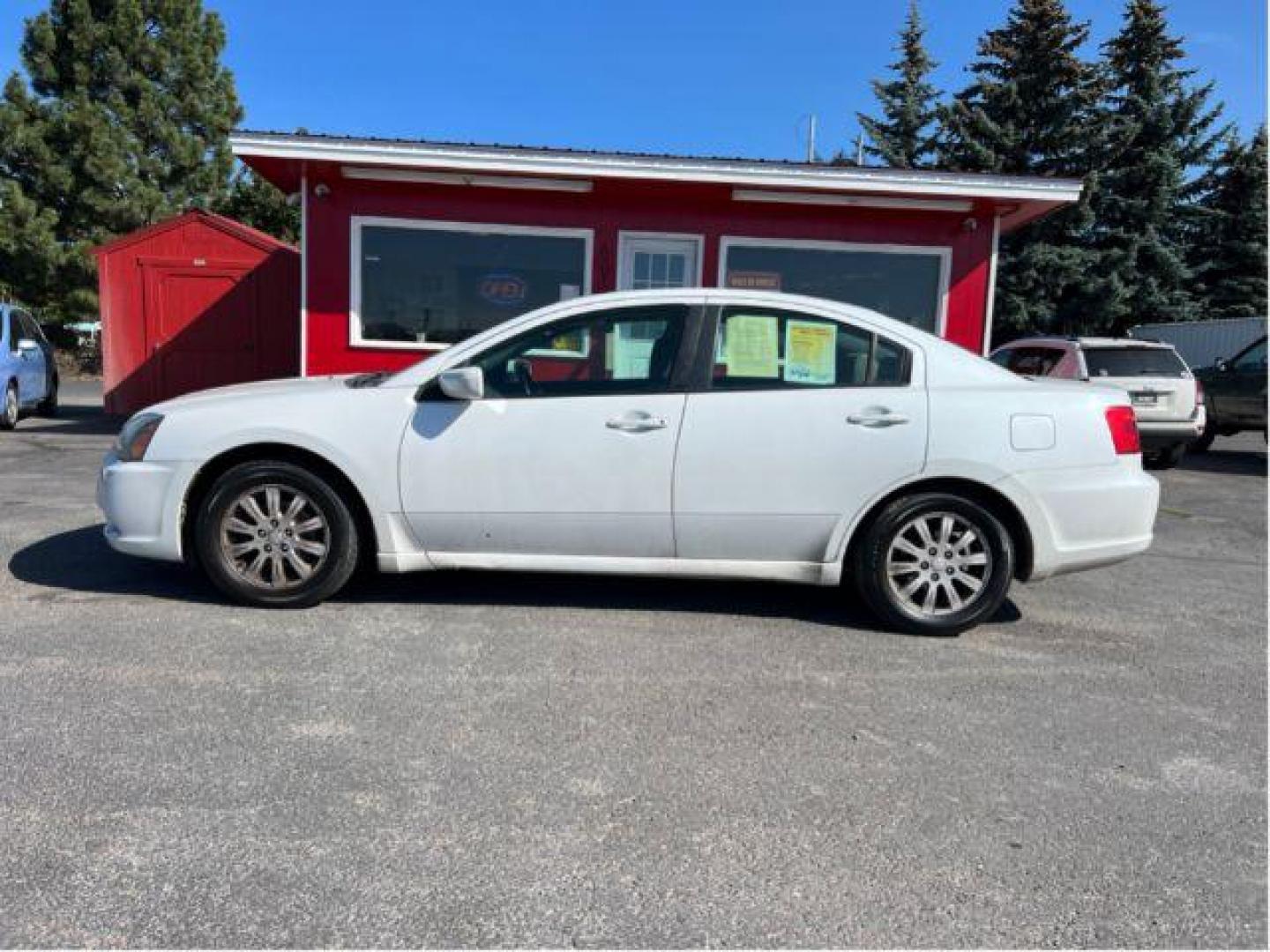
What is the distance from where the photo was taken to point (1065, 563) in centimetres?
439

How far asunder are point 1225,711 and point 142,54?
91.4 feet

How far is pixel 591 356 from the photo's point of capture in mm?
4414

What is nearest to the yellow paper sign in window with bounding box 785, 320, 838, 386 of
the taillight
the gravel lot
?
the gravel lot

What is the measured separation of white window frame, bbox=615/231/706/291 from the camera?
10531 millimetres

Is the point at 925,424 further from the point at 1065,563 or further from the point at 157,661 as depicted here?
the point at 157,661

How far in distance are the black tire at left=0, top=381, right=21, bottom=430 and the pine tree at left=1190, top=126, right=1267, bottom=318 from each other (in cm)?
3047

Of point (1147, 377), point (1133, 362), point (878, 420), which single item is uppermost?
point (1133, 362)

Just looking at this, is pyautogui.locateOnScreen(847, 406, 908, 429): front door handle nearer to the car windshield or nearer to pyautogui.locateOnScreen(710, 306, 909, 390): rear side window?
pyautogui.locateOnScreen(710, 306, 909, 390): rear side window

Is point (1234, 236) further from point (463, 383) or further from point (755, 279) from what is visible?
point (463, 383)

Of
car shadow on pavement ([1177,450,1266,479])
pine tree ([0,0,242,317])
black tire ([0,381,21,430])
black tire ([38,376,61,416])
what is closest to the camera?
black tire ([0,381,21,430])

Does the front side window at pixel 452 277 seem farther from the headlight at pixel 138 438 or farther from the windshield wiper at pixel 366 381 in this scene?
the headlight at pixel 138 438

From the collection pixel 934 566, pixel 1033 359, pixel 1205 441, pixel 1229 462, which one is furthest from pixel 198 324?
pixel 1205 441

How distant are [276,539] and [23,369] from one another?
1024 centimetres

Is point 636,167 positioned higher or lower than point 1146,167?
lower
